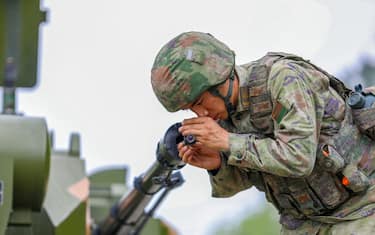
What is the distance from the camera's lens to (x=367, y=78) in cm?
3475

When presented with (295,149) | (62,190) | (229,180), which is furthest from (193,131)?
(62,190)

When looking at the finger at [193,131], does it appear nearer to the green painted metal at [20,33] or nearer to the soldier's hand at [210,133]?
the soldier's hand at [210,133]

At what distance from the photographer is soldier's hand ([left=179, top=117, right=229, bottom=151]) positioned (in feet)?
18.5

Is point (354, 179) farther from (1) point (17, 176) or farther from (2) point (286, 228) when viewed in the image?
(1) point (17, 176)

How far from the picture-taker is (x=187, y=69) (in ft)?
18.4

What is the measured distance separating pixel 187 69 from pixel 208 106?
0.21 meters

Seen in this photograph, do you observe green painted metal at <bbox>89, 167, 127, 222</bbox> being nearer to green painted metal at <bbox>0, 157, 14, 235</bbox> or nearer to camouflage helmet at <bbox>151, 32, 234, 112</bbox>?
green painted metal at <bbox>0, 157, 14, 235</bbox>

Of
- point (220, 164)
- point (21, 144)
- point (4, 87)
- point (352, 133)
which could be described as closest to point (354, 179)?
point (352, 133)

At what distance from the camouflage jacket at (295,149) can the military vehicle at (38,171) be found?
1.35ft

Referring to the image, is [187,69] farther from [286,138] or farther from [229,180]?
[229,180]

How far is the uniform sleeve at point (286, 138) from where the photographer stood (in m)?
5.55

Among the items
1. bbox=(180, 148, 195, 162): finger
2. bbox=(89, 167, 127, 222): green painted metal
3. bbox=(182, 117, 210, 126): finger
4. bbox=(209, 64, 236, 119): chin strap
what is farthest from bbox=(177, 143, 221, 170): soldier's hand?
bbox=(89, 167, 127, 222): green painted metal

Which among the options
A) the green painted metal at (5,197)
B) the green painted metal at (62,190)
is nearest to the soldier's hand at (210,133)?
the green painted metal at (5,197)

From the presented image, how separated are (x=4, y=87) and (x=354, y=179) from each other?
2564 millimetres
